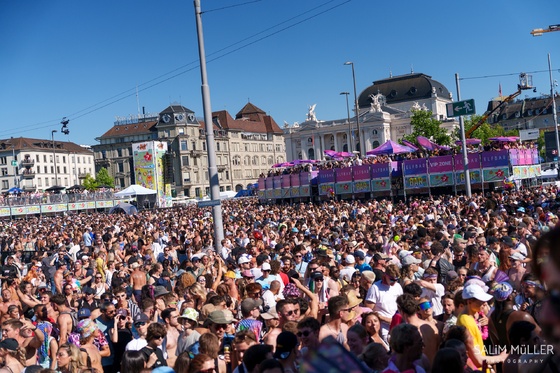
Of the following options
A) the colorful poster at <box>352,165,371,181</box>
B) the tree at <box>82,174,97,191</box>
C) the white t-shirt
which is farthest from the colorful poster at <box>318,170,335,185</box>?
the tree at <box>82,174,97,191</box>

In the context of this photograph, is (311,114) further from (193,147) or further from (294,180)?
(294,180)

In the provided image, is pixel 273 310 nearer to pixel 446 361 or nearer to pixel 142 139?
pixel 446 361

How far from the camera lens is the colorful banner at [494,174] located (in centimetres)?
3006

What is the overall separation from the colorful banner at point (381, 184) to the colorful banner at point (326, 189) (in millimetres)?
3591

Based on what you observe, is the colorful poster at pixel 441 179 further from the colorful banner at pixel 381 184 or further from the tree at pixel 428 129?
the tree at pixel 428 129

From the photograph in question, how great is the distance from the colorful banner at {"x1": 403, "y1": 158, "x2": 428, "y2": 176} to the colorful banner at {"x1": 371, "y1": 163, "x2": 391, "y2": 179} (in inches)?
46.3

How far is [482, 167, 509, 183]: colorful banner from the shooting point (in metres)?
30.1

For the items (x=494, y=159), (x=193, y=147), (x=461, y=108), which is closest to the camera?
(x=461, y=108)

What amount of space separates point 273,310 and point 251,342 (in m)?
1.18

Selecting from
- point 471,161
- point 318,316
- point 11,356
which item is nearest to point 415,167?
point 471,161

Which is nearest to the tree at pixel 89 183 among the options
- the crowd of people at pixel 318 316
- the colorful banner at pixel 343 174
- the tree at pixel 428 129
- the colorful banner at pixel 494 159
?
the tree at pixel 428 129

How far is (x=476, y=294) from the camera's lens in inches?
229

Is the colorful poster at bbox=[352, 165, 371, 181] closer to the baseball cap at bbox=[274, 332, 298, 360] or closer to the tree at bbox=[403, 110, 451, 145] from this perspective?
the baseball cap at bbox=[274, 332, 298, 360]

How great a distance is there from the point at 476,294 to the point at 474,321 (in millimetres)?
273
